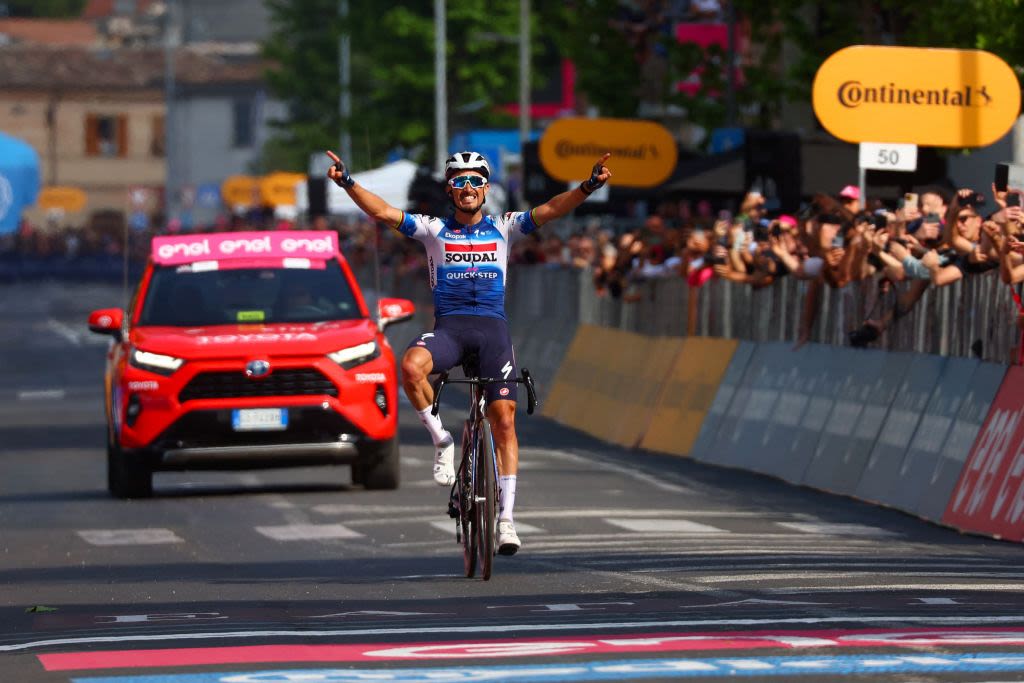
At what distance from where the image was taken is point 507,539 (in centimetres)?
1306

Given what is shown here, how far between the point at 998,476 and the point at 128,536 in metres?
5.34

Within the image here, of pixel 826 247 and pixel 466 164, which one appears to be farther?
pixel 826 247

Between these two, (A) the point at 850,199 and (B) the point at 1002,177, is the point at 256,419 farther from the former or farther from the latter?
(B) the point at 1002,177

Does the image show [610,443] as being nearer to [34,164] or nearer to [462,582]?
[34,164]

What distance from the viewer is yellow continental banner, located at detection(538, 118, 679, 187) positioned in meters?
31.3

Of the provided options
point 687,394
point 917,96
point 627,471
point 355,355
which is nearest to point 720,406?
point 687,394

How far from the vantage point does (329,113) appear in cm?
8256

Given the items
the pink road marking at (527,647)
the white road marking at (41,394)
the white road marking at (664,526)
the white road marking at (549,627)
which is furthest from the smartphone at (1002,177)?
the white road marking at (41,394)

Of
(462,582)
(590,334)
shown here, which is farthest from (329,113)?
(462,582)

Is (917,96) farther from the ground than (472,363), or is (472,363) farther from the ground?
(917,96)

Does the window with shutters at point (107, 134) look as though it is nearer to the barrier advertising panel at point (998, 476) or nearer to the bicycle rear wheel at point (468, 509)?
the barrier advertising panel at point (998, 476)

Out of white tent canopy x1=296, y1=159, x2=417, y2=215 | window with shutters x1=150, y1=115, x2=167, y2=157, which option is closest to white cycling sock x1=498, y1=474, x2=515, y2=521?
white tent canopy x1=296, y1=159, x2=417, y2=215

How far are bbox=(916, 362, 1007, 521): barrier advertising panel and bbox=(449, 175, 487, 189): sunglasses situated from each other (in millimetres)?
4808

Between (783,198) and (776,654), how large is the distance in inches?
643
